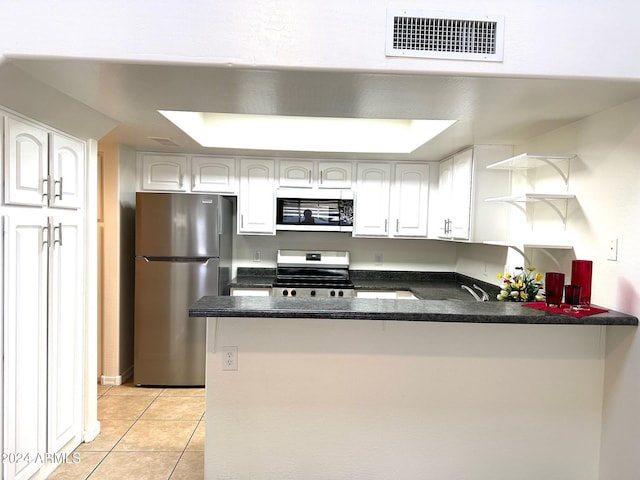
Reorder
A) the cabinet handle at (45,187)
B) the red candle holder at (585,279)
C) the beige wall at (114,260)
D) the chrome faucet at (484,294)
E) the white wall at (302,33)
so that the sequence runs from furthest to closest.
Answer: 1. the beige wall at (114,260)
2. the chrome faucet at (484,294)
3. the cabinet handle at (45,187)
4. the red candle holder at (585,279)
5. the white wall at (302,33)

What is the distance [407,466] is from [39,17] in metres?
2.58

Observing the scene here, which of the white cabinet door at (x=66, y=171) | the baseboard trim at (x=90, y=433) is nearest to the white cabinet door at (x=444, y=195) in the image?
the white cabinet door at (x=66, y=171)

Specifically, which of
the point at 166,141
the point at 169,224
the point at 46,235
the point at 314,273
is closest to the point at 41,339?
the point at 46,235

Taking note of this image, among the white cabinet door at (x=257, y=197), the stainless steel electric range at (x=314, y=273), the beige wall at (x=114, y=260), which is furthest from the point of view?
the white cabinet door at (x=257, y=197)

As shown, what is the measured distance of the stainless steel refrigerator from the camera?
3.54 metres

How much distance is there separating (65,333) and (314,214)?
7.45 ft

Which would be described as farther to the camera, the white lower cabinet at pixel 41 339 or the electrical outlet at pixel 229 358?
the electrical outlet at pixel 229 358

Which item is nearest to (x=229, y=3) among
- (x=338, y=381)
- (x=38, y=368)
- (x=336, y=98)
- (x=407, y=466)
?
(x=336, y=98)

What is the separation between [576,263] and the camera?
1980 mm

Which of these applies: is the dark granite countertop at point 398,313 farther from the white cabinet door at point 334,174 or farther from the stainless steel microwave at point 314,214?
the white cabinet door at point 334,174

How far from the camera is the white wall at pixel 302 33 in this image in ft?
5.06

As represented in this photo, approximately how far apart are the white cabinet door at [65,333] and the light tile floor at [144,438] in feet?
0.66

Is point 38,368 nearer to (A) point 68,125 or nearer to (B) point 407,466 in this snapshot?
(A) point 68,125

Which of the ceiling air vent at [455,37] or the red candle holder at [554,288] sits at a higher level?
the ceiling air vent at [455,37]
